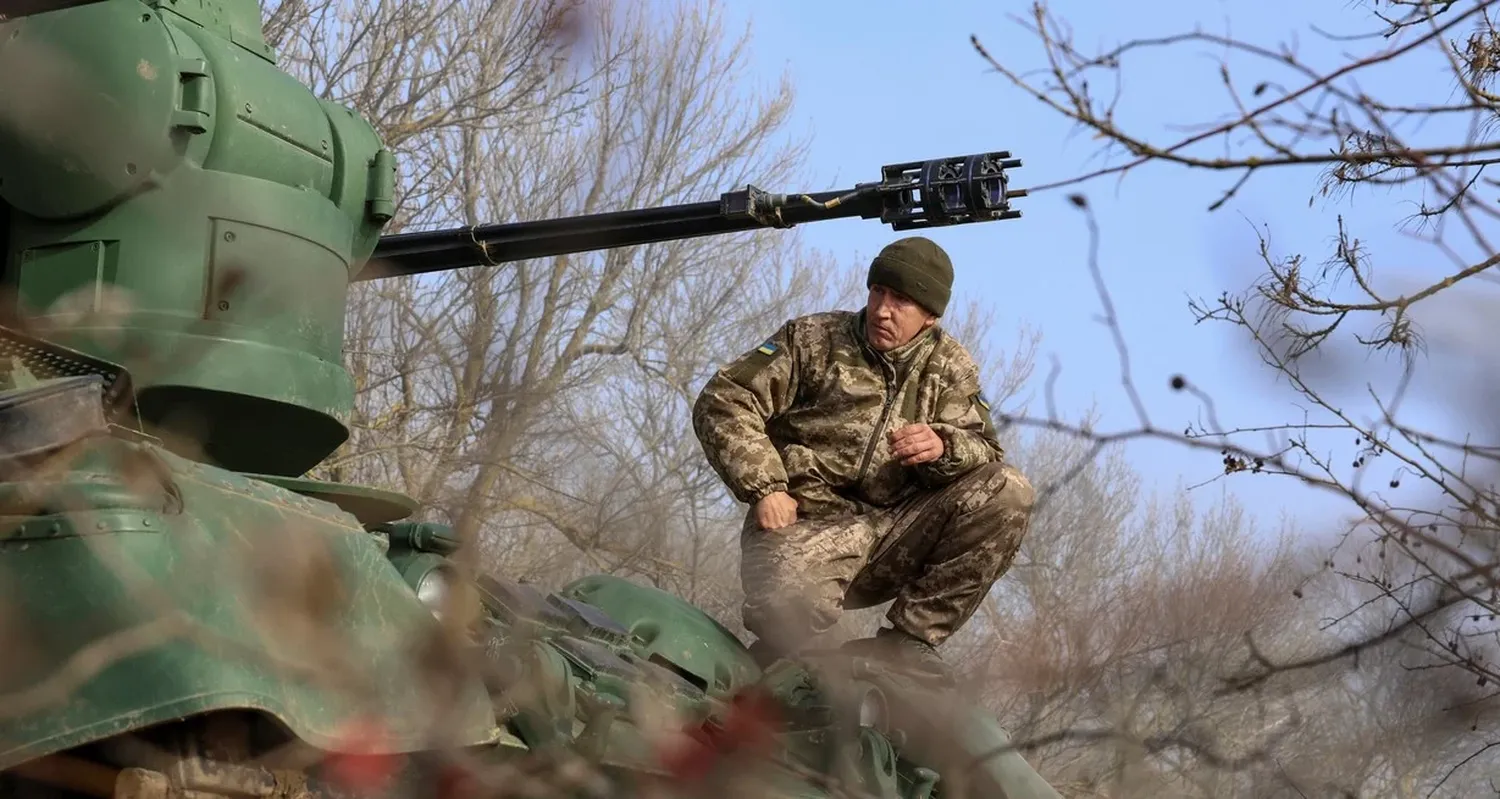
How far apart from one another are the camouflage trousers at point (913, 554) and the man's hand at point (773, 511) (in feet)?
0.12

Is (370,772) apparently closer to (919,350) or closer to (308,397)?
(308,397)

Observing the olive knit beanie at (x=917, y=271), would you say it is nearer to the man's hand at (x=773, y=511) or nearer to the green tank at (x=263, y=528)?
the green tank at (x=263, y=528)

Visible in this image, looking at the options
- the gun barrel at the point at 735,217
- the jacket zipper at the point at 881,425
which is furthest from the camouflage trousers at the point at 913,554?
the gun barrel at the point at 735,217

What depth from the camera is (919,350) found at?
6.39 m

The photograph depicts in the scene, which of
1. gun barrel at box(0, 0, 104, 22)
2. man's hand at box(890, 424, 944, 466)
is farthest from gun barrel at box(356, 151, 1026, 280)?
gun barrel at box(0, 0, 104, 22)

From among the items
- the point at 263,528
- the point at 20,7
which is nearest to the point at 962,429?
the point at 263,528

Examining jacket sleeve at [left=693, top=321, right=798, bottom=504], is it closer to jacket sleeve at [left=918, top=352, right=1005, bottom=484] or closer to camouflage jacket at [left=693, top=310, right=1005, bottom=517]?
camouflage jacket at [left=693, top=310, right=1005, bottom=517]

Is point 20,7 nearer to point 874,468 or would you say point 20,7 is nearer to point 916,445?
point 916,445

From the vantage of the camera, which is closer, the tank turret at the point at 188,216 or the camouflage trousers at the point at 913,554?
the tank turret at the point at 188,216

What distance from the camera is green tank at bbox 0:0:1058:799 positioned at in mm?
3566

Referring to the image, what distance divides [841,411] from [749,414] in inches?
12.2

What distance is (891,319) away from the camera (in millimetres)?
6348

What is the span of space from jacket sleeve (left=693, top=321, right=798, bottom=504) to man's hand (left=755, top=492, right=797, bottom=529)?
0.07 feet

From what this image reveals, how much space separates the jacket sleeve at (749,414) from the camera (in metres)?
6.10
